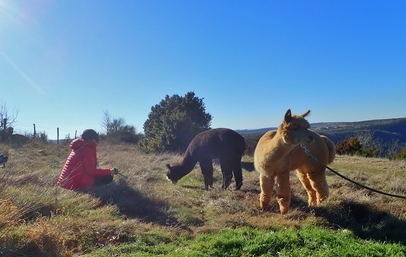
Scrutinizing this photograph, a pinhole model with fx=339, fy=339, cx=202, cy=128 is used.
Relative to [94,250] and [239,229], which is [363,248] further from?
[94,250]

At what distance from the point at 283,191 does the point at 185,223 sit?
1902 mm

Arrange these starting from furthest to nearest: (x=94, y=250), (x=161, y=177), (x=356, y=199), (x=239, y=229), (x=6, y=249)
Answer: (x=161, y=177) < (x=356, y=199) < (x=239, y=229) < (x=94, y=250) < (x=6, y=249)

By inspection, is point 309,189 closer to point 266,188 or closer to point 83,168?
point 266,188

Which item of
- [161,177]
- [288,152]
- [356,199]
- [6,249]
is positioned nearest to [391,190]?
[356,199]

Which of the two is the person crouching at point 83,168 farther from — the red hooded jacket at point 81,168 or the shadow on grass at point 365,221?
the shadow on grass at point 365,221

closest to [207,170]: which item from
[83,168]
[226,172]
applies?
[226,172]

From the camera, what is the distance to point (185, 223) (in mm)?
5992

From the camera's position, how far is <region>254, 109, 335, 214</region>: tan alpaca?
538 cm

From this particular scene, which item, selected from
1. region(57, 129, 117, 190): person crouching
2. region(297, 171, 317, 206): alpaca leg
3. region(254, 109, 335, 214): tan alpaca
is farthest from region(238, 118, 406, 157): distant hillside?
region(254, 109, 335, 214): tan alpaca

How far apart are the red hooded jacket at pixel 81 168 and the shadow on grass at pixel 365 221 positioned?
4991 millimetres

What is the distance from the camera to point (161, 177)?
11.0 metres

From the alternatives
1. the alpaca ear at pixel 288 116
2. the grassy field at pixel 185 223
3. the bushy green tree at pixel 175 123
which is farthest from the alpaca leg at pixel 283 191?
the bushy green tree at pixel 175 123

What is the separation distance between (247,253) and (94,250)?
1995 mm

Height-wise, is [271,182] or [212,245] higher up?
[271,182]
